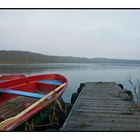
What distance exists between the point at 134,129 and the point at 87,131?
0.62 m

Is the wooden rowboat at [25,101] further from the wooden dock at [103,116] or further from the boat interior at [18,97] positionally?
the wooden dock at [103,116]

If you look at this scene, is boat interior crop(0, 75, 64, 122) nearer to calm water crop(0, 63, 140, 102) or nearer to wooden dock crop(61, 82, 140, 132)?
wooden dock crop(61, 82, 140, 132)

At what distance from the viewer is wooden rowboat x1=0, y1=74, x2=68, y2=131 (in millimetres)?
4023

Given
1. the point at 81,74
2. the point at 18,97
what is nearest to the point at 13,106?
the point at 18,97

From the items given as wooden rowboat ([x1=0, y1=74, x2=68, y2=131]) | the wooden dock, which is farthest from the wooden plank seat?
the wooden dock

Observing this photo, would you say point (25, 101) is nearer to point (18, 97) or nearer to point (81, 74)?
point (18, 97)

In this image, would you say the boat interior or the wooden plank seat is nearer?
the wooden plank seat

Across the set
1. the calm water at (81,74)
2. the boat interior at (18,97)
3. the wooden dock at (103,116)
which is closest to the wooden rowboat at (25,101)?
the boat interior at (18,97)

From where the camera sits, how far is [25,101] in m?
6.05

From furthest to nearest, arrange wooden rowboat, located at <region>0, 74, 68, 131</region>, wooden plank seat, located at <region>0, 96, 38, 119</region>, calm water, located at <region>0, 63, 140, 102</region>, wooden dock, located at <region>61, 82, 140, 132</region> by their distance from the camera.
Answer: calm water, located at <region>0, 63, 140, 102</region> → wooden plank seat, located at <region>0, 96, 38, 119</region> → wooden rowboat, located at <region>0, 74, 68, 131</region> → wooden dock, located at <region>61, 82, 140, 132</region>

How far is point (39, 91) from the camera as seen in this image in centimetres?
743
